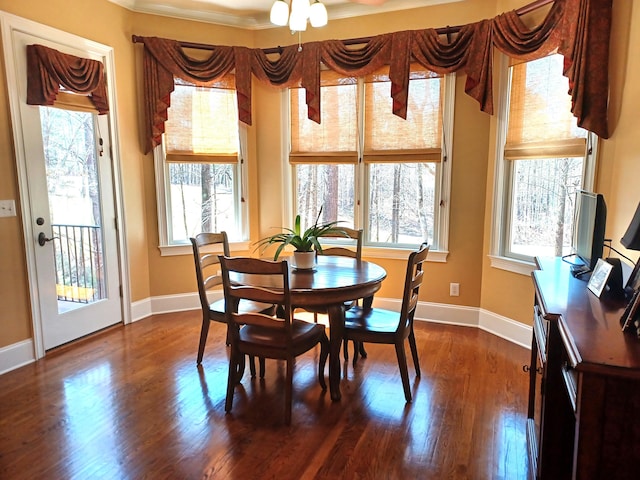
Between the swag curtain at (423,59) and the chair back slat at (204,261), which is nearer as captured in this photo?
the swag curtain at (423,59)

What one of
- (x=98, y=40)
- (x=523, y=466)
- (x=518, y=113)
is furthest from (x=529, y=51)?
(x=98, y=40)

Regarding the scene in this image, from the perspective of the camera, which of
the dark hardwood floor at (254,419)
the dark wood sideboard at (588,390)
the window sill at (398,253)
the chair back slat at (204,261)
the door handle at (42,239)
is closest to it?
the dark wood sideboard at (588,390)

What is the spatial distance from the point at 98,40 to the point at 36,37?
0.57m

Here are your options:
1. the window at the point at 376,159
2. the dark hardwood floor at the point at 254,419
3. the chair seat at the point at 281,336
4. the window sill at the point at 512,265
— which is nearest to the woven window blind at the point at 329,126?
the window at the point at 376,159

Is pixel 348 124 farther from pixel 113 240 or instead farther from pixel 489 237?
pixel 113 240

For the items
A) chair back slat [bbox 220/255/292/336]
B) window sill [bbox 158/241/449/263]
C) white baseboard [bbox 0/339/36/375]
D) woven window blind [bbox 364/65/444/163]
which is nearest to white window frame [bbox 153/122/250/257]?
window sill [bbox 158/241/449/263]

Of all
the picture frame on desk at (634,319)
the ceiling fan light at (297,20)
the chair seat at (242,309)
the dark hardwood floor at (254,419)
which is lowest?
the dark hardwood floor at (254,419)

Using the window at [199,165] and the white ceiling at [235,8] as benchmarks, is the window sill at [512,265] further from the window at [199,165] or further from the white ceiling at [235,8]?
the window at [199,165]

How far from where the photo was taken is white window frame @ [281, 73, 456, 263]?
12.3ft

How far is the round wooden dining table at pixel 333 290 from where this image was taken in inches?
95.0

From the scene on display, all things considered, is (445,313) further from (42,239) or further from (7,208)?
(7,208)

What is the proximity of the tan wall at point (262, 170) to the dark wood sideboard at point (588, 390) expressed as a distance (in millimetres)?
1391

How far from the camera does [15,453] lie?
2092 millimetres

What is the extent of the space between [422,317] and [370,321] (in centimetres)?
157
